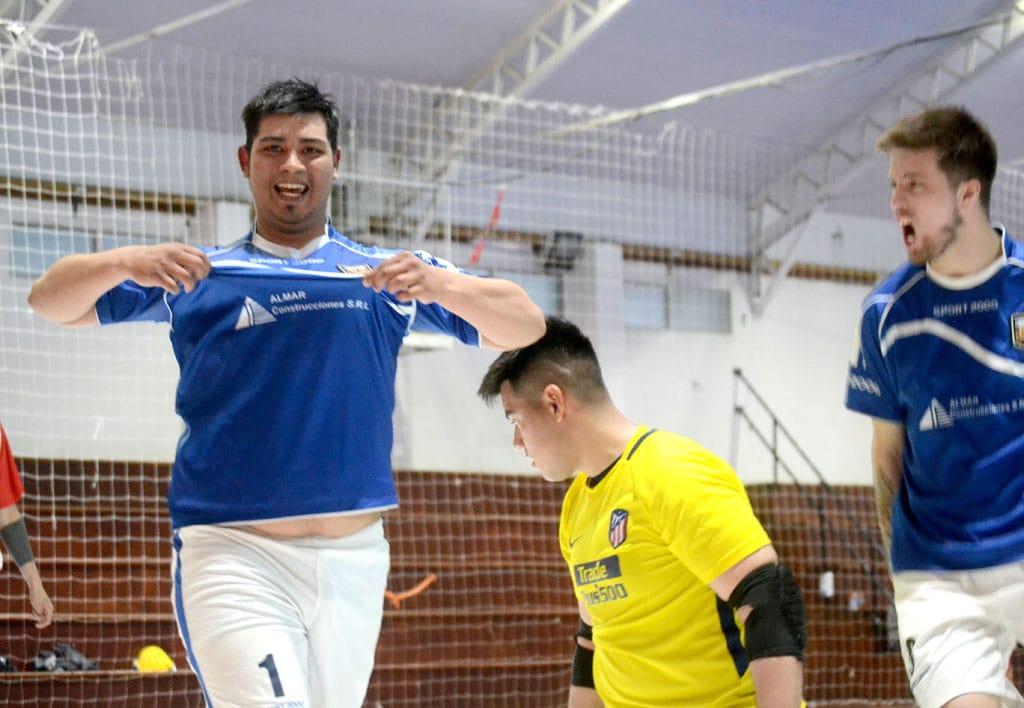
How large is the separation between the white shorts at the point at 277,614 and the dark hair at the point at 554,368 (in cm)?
52

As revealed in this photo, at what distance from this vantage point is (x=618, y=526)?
2713 mm

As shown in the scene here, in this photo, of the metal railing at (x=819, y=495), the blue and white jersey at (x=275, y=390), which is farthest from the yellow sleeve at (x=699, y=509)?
the metal railing at (x=819, y=495)

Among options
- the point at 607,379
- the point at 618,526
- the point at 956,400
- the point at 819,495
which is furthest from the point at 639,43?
the point at 618,526

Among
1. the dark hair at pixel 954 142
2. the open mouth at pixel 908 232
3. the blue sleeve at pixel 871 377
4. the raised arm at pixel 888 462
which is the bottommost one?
the raised arm at pixel 888 462

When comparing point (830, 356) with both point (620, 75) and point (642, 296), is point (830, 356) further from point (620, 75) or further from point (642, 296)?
point (620, 75)

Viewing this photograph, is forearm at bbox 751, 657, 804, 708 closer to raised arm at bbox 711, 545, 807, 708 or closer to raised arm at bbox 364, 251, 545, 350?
raised arm at bbox 711, 545, 807, 708

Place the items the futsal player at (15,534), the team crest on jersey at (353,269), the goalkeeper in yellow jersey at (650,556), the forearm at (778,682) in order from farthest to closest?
the futsal player at (15,534) < the team crest on jersey at (353,269) < the goalkeeper in yellow jersey at (650,556) < the forearm at (778,682)

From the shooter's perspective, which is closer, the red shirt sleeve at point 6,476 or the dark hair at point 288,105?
the dark hair at point 288,105

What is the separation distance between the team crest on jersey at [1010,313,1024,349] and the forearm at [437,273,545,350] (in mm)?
1154

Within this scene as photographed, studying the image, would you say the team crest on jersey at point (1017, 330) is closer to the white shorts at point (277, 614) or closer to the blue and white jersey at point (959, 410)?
the blue and white jersey at point (959, 410)

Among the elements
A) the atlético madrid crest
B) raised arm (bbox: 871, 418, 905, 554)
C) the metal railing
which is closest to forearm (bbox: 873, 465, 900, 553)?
raised arm (bbox: 871, 418, 905, 554)

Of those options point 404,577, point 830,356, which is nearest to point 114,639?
point 404,577

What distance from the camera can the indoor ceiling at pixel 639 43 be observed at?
416 inches

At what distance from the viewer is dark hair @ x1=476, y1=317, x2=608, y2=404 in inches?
112
